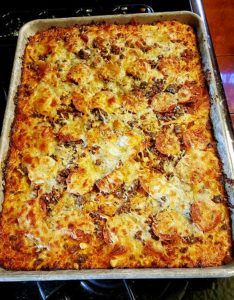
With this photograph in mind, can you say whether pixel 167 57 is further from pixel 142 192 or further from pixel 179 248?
pixel 179 248

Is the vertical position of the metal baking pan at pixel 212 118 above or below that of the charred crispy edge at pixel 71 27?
below

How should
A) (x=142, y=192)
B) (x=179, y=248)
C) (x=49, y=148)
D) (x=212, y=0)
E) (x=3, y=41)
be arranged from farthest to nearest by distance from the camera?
(x=212, y=0)
(x=3, y=41)
(x=49, y=148)
(x=142, y=192)
(x=179, y=248)

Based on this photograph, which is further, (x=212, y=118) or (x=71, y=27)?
(x=71, y=27)

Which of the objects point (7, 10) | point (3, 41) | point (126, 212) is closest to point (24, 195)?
point (126, 212)

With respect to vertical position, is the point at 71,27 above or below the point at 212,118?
above

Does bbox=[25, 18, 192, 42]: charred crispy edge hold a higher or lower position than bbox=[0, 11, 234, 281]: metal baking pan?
higher

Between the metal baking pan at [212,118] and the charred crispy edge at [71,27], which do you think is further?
the charred crispy edge at [71,27]

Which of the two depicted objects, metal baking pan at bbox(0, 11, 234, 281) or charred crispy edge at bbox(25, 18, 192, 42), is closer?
metal baking pan at bbox(0, 11, 234, 281)

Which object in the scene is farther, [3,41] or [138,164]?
[3,41]
